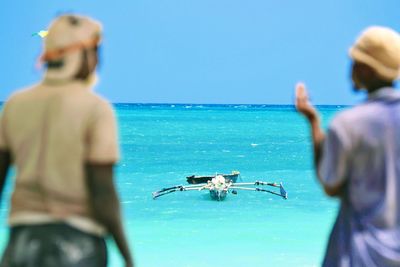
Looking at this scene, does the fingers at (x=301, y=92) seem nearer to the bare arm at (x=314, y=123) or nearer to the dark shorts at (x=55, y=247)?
the bare arm at (x=314, y=123)

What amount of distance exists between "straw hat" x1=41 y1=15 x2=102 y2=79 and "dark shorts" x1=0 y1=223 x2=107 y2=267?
0.36m

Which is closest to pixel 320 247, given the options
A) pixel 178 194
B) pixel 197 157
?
pixel 178 194

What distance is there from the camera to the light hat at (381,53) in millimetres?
2303

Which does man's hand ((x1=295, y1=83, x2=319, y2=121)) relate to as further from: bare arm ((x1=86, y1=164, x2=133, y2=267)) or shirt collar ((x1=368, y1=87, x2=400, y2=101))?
bare arm ((x1=86, y1=164, x2=133, y2=267))

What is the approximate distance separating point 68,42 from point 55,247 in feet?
1.59

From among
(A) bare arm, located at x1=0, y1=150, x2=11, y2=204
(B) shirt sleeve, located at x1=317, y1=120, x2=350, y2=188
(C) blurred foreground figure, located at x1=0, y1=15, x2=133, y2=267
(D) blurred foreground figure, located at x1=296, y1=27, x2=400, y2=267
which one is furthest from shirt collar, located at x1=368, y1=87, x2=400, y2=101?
(A) bare arm, located at x1=0, y1=150, x2=11, y2=204

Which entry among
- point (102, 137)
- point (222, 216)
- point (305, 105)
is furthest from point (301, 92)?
point (222, 216)

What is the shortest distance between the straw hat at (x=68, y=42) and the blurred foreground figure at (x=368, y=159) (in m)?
0.57

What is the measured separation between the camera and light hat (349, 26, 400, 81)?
2303mm

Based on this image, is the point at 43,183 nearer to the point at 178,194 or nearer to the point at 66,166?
the point at 66,166

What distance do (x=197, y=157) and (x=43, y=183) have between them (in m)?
28.9

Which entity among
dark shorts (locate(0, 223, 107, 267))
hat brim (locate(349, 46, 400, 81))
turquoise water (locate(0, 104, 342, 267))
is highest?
hat brim (locate(349, 46, 400, 81))

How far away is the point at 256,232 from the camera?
1345cm

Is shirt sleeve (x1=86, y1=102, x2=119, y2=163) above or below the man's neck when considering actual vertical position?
below
